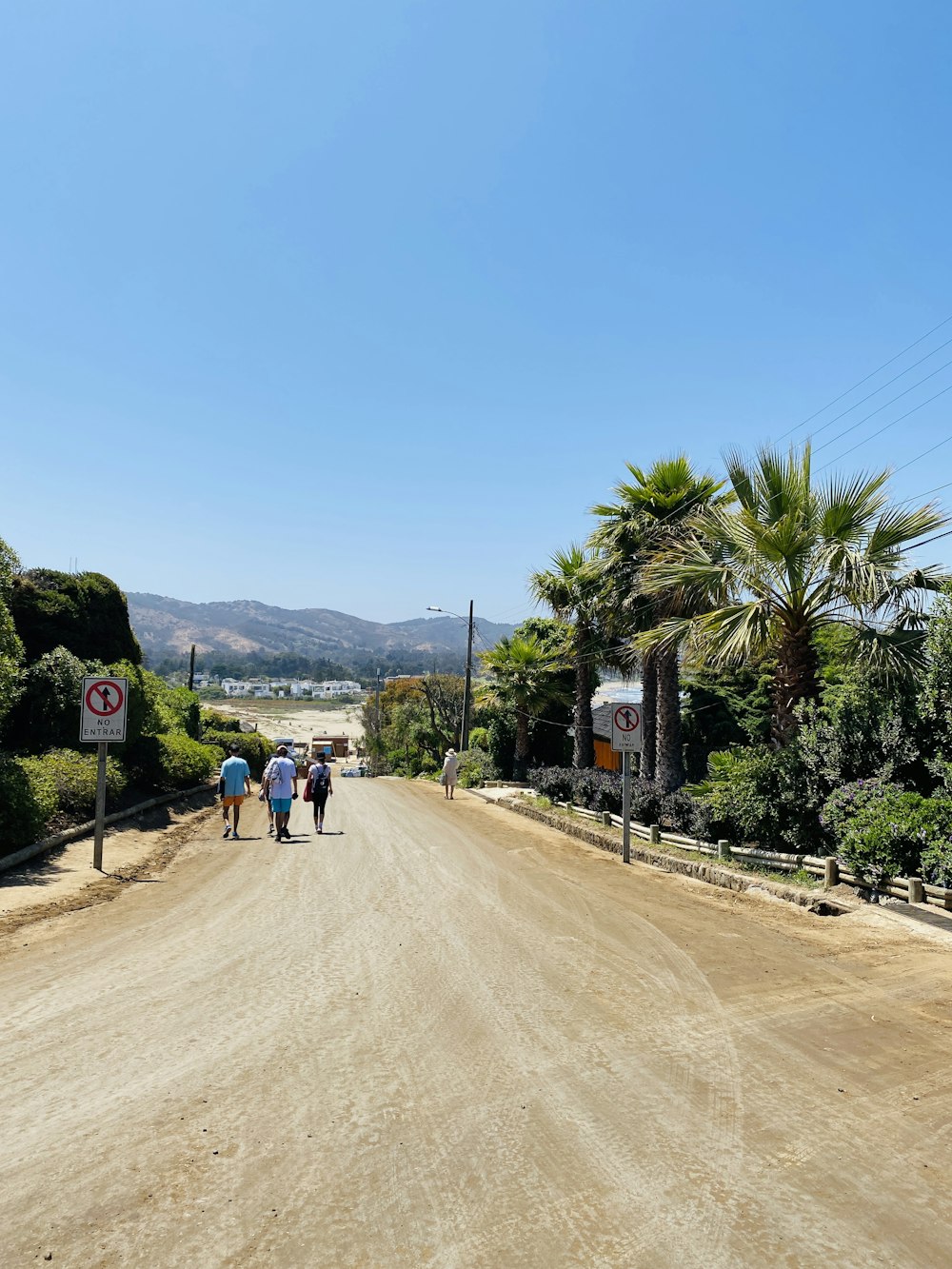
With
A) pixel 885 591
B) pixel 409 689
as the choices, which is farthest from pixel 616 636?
pixel 409 689

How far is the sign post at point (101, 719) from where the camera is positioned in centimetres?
1171

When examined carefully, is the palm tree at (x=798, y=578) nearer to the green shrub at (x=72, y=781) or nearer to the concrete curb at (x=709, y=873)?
the concrete curb at (x=709, y=873)

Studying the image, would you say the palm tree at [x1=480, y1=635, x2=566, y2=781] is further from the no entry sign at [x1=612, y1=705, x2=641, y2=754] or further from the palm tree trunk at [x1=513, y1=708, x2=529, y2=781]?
the no entry sign at [x1=612, y1=705, x2=641, y2=754]

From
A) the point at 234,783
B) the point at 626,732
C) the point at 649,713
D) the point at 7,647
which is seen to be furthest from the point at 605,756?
the point at 7,647

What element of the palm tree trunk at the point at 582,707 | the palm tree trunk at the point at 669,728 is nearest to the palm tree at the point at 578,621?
the palm tree trunk at the point at 582,707

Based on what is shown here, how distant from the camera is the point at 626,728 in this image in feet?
50.1

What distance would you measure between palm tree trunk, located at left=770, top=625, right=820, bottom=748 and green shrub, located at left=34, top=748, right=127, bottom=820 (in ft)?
38.9

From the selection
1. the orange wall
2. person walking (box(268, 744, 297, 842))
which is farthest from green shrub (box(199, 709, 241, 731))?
person walking (box(268, 744, 297, 842))

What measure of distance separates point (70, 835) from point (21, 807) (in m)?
2.06

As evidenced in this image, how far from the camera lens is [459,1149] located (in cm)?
Answer: 402

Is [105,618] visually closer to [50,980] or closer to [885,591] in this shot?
[50,980]

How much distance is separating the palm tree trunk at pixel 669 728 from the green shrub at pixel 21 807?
13.1 metres

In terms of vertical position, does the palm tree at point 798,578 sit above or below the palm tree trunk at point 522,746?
above

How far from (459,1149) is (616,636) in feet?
77.5
